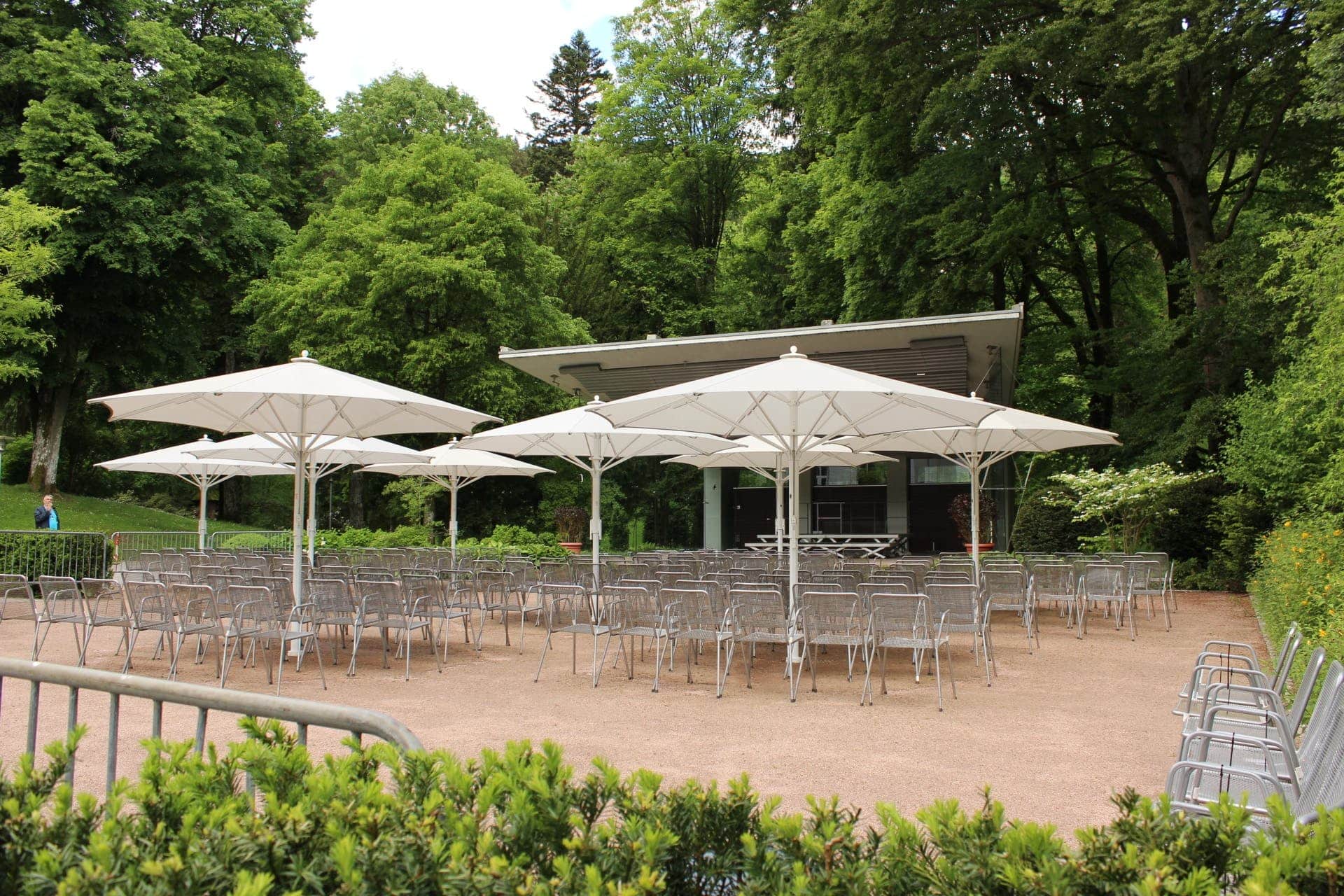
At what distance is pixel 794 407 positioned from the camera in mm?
9500

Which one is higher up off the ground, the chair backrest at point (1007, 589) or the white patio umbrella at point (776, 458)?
the white patio umbrella at point (776, 458)

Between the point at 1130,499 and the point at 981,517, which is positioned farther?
the point at 981,517

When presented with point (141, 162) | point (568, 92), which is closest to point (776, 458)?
point (141, 162)

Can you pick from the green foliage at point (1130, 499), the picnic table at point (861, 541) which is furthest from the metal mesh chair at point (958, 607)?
the picnic table at point (861, 541)

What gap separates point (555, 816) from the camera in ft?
8.51

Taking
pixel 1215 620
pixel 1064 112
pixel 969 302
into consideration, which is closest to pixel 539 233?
pixel 969 302

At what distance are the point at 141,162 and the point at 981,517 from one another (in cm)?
2412

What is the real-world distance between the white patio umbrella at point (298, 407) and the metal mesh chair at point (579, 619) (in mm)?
2290

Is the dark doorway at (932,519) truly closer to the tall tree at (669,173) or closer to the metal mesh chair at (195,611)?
the tall tree at (669,173)

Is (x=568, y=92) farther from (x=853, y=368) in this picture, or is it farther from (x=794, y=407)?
(x=794, y=407)

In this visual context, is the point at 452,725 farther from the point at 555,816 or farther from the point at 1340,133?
the point at 1340,133

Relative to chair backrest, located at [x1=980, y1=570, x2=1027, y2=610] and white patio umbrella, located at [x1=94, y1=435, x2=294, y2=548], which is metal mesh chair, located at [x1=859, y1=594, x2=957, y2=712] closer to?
chair backrest, located at [x1=980, y1=570, x2=1027, y2=610]

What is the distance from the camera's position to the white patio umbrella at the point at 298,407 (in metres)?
9.60

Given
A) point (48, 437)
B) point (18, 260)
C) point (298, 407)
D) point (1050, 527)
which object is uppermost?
point (18, 260)
